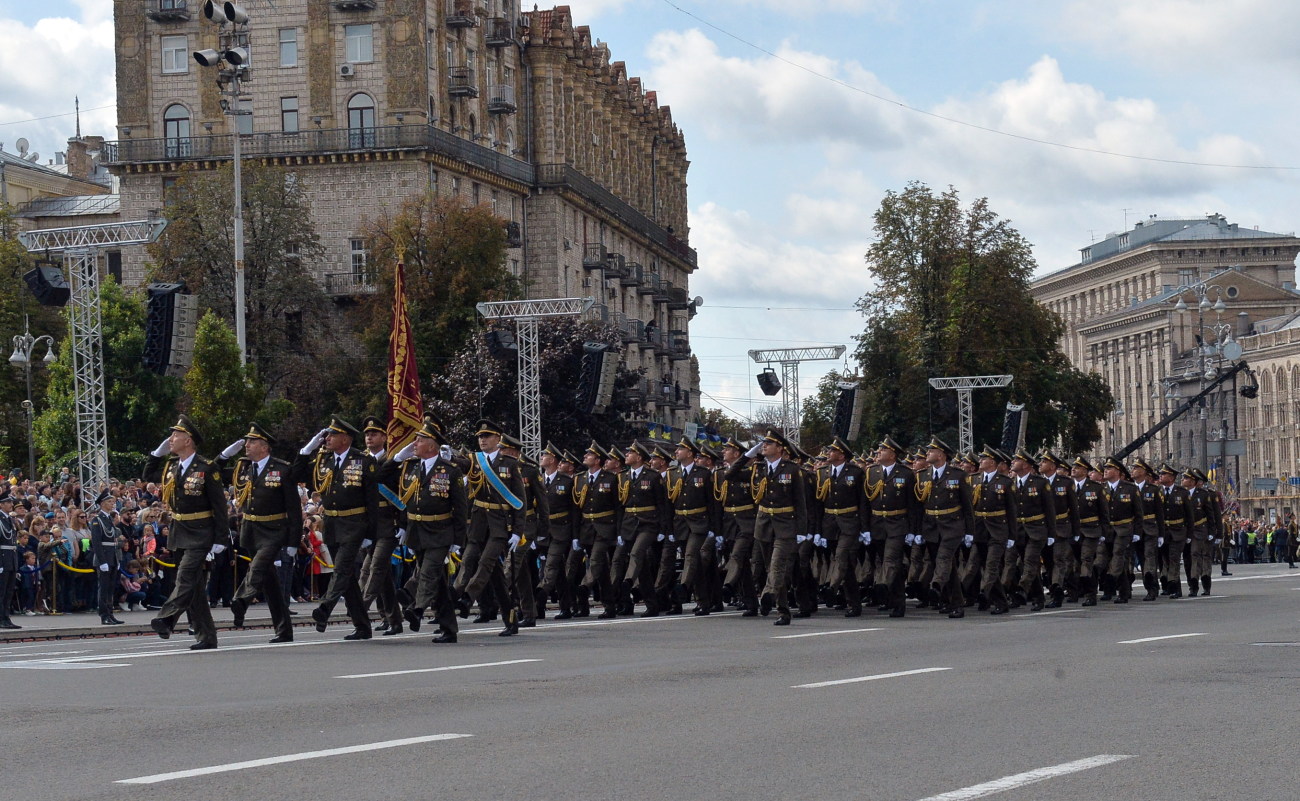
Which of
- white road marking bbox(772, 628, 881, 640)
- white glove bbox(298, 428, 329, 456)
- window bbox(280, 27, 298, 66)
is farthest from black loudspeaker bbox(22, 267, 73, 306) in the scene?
window bbox(280, 27, 298, 66)

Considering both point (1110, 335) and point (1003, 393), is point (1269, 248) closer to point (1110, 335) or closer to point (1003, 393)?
point (1110, 335)

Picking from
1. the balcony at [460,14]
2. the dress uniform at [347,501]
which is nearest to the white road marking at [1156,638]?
the dress uniform at [347,501]

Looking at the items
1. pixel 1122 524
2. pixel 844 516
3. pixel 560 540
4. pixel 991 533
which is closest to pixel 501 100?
pixel 1122 524

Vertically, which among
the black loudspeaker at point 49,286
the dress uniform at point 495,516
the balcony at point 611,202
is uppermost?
the balcony at point 611,202

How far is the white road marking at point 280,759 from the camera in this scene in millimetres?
8422

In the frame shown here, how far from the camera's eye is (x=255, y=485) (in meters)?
17.2

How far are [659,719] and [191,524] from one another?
6803 millimetres

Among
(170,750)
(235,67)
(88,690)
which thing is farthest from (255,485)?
(235,67)

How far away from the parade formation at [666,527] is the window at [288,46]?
158 feet

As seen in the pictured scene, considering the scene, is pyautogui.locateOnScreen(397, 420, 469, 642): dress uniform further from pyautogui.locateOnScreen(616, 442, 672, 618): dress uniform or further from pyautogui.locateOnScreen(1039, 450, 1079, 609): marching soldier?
pyautogui.locateOnScreen(1039, 450, 1079, 609): marching soldier

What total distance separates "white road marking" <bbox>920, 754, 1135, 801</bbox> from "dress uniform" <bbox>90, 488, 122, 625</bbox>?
16.1m

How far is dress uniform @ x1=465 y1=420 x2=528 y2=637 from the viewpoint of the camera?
1838 centimetres

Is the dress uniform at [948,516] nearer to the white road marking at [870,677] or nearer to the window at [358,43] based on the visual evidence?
the white road marking at [870,677]

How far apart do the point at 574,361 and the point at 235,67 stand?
23.4 m
